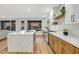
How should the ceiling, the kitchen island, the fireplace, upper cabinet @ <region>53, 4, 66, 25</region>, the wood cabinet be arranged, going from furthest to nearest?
the fireplace < the ceiling < upper cabinet @ <region>53, 4, 66, 25</region> < the kitchen island < the wood cabinet

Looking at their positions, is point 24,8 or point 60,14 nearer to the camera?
point 60,14

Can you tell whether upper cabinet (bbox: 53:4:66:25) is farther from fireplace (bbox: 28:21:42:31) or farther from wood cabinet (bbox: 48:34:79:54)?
fireplace (bbox: 28:21:42:31)

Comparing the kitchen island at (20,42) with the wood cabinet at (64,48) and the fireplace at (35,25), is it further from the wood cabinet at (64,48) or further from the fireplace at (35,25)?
the fireplace at (35,25)

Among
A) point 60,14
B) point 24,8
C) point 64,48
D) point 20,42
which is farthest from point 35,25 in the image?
point 64,48

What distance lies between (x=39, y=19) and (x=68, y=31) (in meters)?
11.3

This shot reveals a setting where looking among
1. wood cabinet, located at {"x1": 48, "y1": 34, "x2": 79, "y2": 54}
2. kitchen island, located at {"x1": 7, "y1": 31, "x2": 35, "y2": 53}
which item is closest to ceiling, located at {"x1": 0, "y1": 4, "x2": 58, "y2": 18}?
kitchen island, located at {"x1": 7, "y1": 31, "x2": 35, "y2": 53}

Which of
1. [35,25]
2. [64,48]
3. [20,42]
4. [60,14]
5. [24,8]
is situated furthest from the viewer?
[35,25]

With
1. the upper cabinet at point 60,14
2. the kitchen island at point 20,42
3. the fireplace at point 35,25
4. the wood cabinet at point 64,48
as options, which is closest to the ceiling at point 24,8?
the upper cabinet at point 60,14

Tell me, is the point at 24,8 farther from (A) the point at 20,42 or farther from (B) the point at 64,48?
(B) the point at 64,48

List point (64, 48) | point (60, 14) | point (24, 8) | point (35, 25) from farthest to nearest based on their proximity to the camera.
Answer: point (35, 25)
point (24, 8)
point (60, 14)
point (64, 48)

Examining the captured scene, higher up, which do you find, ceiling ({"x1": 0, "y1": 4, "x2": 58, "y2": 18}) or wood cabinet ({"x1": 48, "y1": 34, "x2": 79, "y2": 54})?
ceiling ({"x1": 0, "y1": 4, "x2": 58, "y2": 18})

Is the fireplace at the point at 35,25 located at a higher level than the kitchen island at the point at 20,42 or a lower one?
higher
